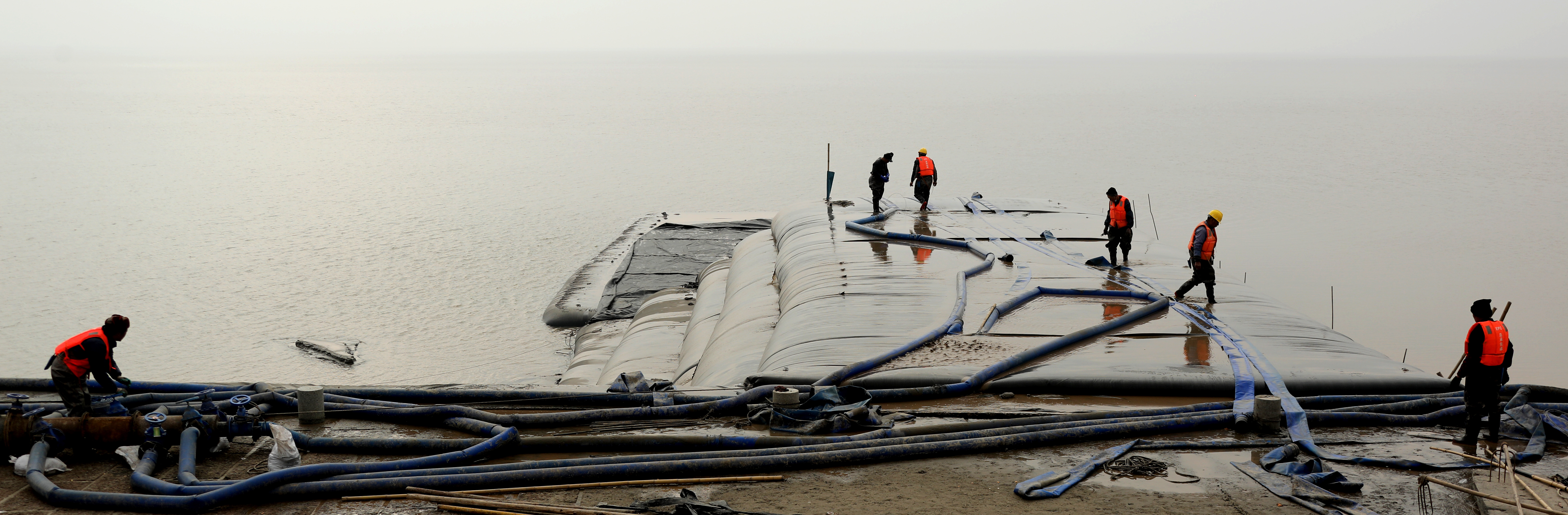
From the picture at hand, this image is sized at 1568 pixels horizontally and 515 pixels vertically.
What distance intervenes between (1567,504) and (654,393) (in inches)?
260

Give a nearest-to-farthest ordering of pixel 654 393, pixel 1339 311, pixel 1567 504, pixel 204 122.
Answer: pixel 1567 504 → pixel 654 393 → pixel 1339 311 → pixel 204 122

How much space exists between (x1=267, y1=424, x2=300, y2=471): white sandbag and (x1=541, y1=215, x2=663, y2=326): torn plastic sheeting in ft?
42.8

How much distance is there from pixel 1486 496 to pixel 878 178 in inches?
507

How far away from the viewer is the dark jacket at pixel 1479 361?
786 cm

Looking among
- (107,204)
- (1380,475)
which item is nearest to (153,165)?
(107,204)

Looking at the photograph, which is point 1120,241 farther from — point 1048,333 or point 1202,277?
point 1048,333

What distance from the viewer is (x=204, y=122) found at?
70812 millimetres

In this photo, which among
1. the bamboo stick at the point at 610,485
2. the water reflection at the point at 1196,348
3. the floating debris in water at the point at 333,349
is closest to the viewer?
the bamboo stick at the point at 610,485

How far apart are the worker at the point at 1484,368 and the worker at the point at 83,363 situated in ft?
33.0

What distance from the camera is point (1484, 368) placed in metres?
7.95

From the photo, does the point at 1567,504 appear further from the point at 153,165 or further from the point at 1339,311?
the point at 153,165

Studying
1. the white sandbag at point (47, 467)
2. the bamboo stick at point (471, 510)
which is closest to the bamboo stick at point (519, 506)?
the bamboo stick at point (471, 510)

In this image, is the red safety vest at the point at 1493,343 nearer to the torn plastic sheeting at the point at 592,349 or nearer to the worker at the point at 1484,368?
the worker at the point at 1484,368

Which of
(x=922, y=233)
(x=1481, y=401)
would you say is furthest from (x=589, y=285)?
(x=1481, y=401)
